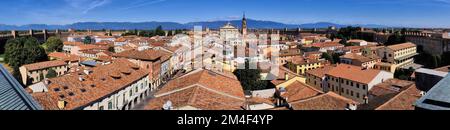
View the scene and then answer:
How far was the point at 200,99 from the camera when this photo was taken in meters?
3.36

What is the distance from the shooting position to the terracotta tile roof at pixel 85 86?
15.6 feet

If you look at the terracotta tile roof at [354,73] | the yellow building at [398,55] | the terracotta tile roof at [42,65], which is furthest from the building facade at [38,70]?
the yellow building at [398,55]

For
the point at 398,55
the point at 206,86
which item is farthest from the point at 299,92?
the point at 398,55

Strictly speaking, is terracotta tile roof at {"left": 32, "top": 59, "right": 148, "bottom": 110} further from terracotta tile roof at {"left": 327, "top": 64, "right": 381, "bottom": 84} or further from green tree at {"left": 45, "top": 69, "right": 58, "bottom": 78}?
terracotta tile roof at {"left": 327, "top": 64, "right": 381, "bottom": 84}

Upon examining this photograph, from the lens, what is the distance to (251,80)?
24.1 ft

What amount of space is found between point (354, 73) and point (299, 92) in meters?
2.27

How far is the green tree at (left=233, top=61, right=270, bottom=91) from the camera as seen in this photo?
7215mm

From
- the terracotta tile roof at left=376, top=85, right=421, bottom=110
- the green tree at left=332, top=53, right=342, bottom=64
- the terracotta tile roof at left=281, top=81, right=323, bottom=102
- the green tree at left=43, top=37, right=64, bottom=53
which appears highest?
the green tree at left=43, top=37, right=64, bottom=53

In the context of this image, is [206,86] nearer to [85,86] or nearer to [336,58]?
[85,86]

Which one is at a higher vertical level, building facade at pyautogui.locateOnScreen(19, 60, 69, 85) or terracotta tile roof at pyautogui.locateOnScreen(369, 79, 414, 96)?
building facade at pyautogui.locateOnScreen(19, 60, 69, 85)

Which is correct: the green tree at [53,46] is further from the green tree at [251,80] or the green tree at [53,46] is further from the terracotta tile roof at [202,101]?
the terracotta tile roof at [202,101]

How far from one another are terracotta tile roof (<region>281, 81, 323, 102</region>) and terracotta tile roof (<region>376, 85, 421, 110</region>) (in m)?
1.38

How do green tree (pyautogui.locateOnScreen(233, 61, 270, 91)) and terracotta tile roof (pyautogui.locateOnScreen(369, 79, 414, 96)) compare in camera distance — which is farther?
green tree (pyautogui.locateOnScreen(233, 61, 270, 91))

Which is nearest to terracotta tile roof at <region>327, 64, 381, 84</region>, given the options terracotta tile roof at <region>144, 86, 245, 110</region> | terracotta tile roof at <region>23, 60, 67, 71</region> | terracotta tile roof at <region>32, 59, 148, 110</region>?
terracotta tile roof at <region>32, 59, 148, 110</region>
